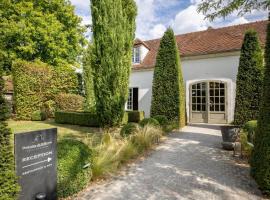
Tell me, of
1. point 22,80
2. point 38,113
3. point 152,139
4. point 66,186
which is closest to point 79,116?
point 38,113

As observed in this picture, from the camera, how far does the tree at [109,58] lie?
8.98 metres

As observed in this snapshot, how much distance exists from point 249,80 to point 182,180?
26.6 ft

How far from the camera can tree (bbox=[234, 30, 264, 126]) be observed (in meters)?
10.3

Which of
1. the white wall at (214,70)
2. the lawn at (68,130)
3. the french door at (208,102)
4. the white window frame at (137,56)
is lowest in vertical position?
the lawn at (68,130)

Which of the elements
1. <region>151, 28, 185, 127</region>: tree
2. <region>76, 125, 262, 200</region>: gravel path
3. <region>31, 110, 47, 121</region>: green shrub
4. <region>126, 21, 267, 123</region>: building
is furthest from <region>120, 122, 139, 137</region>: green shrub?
<region>31, 110, 47, 121</region>: green shrub

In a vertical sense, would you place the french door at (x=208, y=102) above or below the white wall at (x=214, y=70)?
below

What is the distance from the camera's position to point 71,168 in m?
3.97

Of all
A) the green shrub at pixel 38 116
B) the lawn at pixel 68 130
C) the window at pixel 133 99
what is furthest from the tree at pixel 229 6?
the green shrub at pixel 38 116

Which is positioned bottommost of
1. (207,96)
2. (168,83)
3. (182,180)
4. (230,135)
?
(182,180)

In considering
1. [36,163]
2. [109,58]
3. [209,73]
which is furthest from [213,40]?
[36,163]

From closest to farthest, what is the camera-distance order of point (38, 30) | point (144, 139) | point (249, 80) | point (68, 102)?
point (144, 139) < point (249, 80) < point (68, 102) < point (38, 30)

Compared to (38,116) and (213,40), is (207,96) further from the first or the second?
(38,116)

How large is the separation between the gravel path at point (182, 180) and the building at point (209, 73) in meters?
6.79

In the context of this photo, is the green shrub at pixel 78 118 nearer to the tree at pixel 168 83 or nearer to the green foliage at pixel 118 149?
the tree at pixel 168 83
